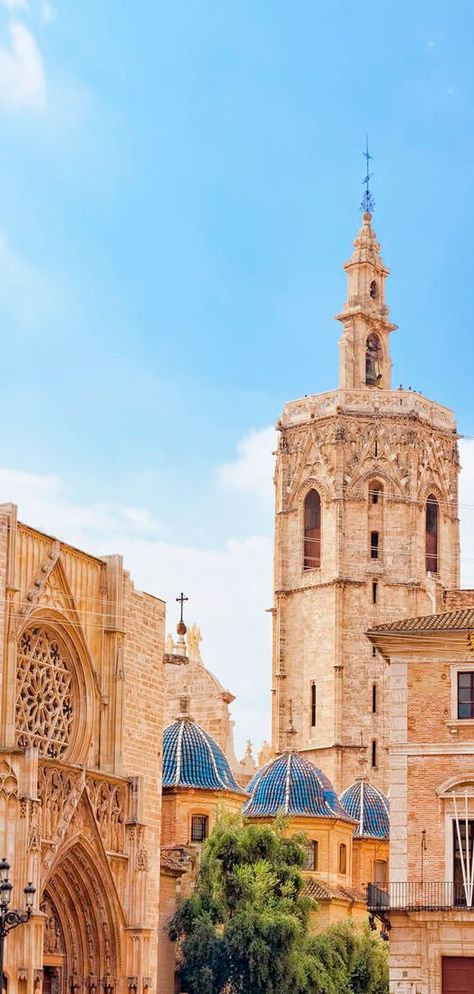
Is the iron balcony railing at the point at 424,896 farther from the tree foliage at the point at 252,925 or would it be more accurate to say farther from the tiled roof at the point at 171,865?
the tiled roof at the point at 171,865

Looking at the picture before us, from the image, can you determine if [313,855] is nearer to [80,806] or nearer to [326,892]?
[326,892]

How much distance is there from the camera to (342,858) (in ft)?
185

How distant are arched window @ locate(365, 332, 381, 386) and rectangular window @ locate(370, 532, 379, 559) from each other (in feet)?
25.3

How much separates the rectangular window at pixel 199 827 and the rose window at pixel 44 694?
9638 mm

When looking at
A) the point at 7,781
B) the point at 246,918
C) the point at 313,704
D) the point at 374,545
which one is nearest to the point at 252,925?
the point at 246,918

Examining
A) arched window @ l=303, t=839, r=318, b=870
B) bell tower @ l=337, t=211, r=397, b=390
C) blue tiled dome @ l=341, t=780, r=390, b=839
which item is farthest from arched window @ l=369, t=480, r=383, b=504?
arched window @ l=303, t=839, r=318, b=870

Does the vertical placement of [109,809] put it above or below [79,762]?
below

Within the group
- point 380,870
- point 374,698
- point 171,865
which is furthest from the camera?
point 374,698

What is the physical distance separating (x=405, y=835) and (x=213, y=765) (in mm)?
17308

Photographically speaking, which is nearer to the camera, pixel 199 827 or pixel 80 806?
pixel 80 806

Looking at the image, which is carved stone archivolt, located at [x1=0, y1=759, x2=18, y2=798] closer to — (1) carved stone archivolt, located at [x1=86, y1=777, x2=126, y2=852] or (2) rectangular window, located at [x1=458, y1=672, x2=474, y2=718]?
(1) carved stone archivolt, located at [x1=86, y1=777, x2=126, y2=852]

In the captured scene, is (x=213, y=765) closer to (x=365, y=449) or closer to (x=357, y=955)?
(x=357, y=955)

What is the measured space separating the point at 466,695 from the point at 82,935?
11.5 metres

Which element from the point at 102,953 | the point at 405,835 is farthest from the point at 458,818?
the point at 102,953
